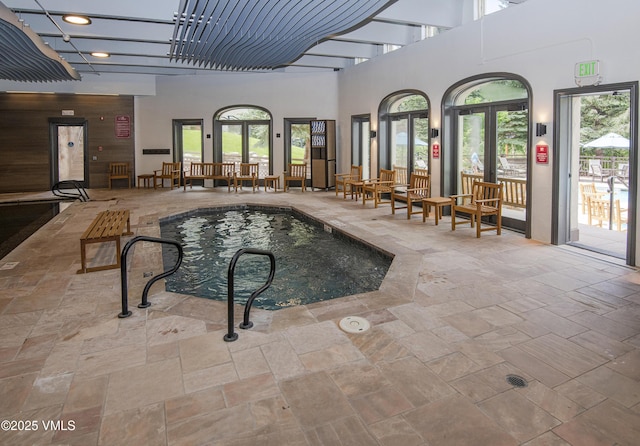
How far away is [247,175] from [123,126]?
4119 mm

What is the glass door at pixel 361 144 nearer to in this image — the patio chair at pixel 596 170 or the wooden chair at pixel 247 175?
the wooden chair at pixel 247 175

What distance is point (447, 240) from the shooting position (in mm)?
6488

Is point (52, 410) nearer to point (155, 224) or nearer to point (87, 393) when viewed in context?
point (87, 393)

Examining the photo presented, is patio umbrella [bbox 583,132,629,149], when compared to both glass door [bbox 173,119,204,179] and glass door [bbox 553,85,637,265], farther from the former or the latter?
glass door [bbox 173,119,204,179]

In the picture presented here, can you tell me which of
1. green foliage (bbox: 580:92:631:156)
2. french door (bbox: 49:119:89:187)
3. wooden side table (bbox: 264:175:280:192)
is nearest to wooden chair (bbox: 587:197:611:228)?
green foliage (bbox: 580:92:631:156)

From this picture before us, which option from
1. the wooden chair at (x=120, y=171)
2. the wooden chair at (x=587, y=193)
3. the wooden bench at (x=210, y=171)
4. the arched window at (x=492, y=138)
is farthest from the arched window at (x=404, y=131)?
the wooden chair at (x=120, y=171)

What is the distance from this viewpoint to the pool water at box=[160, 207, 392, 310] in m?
4.68

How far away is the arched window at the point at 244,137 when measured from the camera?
44.5ft

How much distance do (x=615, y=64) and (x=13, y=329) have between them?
262 inches

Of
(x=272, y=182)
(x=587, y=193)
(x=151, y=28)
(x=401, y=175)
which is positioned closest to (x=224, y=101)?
(x=272, y=182)

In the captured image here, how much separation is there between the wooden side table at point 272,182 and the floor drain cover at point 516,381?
33.3 feet

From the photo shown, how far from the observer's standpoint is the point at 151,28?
8.19 meters

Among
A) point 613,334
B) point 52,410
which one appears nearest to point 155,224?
point 52,410

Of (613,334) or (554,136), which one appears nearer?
(613,334)
